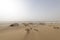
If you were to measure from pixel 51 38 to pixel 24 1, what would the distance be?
1.86 ft

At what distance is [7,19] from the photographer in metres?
1.14

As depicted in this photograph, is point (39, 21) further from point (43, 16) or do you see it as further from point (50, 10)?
point (50, 10)

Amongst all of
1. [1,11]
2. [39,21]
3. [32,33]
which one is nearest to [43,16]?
[39,21]

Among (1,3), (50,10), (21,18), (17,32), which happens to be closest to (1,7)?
(1,3)

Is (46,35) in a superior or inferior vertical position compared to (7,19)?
inferior

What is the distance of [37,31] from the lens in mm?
923

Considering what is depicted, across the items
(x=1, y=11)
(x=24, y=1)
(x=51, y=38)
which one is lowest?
(x=51, y=38)

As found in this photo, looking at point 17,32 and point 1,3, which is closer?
point 17,32

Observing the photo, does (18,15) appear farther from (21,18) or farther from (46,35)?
(46,35)

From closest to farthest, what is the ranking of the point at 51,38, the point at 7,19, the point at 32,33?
the point at 51,38 < the point at 32,33 < the point at 7,19

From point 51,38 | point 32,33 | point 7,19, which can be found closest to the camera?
point 51,38

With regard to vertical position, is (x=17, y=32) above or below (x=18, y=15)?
below

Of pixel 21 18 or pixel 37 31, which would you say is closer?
pixel 37 31

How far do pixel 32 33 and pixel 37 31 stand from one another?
0.06 metres
